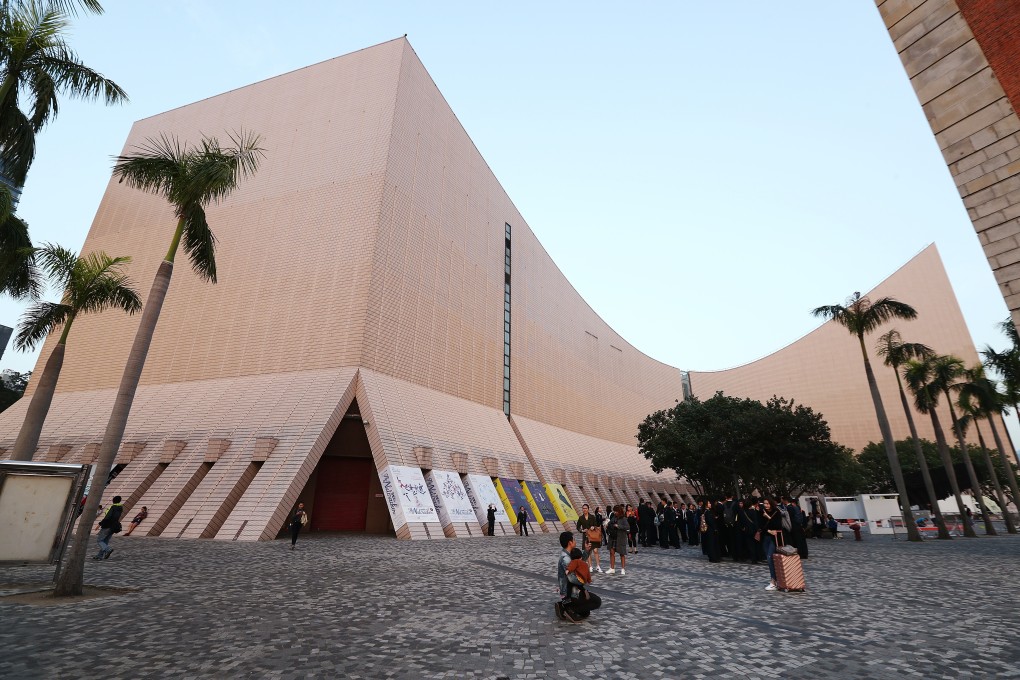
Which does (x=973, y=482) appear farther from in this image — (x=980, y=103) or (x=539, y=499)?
(x=980, y=103)

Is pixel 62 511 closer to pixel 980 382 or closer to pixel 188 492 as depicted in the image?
pixel 188 492

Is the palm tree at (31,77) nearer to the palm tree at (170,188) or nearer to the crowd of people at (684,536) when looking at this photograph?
the palm tree at (170,188)

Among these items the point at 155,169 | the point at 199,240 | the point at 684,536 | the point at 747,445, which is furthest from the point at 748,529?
the point at 747,445

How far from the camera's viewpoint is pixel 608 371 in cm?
5262

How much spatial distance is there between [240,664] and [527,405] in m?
32.4

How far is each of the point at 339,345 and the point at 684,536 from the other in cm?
1774

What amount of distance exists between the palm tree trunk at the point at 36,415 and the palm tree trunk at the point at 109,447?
7.37 m

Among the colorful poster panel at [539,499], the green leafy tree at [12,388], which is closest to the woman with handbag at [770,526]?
the colorful poster panel at [539,499]

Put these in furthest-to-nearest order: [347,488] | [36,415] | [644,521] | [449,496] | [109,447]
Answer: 1. [347,488]
2. [449,496]
3. [644,521]
4. [36,415]
5. [109,447]

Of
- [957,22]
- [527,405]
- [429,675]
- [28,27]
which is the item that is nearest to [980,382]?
[527,405]

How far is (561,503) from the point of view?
30.0 metres

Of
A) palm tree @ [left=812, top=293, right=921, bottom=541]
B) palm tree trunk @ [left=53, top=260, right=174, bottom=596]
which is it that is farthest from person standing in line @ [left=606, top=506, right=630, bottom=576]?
palm tree @ [left=812, top=293, right=921, bottom=541]

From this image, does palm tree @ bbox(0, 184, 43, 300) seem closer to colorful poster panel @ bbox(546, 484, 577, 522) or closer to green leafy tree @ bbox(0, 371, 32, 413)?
colorful poster panel @ bbox(546, 484, 577, 522)

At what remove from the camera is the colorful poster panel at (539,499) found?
27506mm
